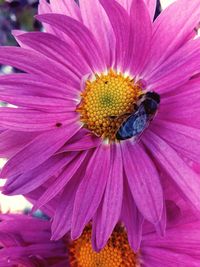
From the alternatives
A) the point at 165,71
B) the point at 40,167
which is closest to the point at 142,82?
the point at 165,71

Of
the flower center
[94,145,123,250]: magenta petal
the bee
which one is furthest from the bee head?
the flower center

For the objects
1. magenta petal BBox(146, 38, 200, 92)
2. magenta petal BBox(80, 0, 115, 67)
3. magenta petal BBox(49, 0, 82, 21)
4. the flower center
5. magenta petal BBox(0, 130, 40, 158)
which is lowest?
the flower center

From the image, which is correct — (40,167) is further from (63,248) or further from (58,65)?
(63,248)

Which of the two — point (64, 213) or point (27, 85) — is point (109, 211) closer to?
point (64, 213)

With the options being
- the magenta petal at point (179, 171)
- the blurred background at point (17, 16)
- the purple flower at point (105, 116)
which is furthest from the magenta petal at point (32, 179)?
the blurred background at point (17, 16)

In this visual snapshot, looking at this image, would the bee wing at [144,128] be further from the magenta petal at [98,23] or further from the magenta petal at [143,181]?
the magenta petal at [98,23]

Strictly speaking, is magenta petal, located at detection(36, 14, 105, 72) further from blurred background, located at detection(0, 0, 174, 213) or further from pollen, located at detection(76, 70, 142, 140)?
blurred background, located at detection(0, 0, 174, 213)
